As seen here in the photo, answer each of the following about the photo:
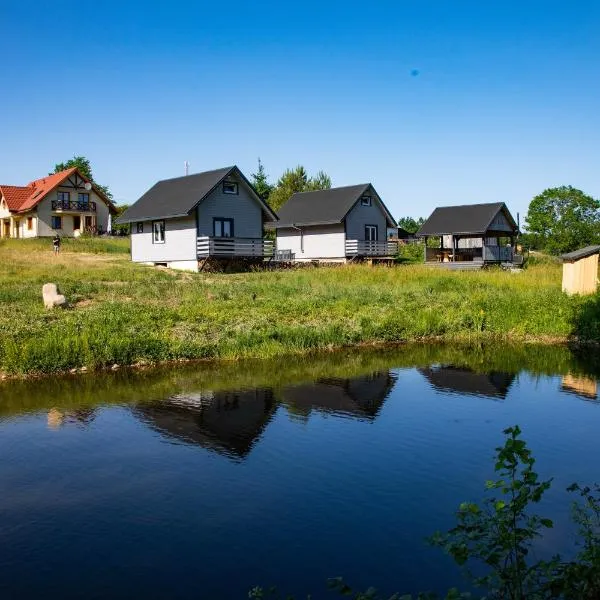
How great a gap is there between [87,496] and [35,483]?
1.02 m

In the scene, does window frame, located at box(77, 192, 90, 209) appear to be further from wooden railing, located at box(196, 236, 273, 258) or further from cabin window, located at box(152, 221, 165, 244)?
wooden railing, located at box(196, 236, 273, 258)

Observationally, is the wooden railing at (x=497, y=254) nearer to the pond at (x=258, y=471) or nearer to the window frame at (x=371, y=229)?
the window frame at (x=371, y=229)

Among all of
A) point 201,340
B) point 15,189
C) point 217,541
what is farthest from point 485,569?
point 15,189

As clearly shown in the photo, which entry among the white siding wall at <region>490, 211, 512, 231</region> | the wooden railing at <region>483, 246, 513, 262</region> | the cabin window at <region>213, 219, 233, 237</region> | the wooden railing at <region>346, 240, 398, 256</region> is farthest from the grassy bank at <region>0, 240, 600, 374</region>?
the white siding wall at <region>490, 211, 512, 231</region>

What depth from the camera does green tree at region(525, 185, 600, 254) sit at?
8175 cm

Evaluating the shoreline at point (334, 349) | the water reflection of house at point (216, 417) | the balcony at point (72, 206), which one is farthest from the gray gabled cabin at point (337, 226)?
the water reflection of house at point (216, 417)

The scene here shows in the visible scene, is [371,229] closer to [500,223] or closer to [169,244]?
[500,223]

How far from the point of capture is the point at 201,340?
58.7 feet

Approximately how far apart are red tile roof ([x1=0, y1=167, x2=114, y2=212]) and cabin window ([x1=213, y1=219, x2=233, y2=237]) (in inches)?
1114

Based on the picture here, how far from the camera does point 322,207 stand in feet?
163

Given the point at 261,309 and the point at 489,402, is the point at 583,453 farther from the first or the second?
the point at 261,309

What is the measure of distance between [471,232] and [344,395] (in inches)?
1536

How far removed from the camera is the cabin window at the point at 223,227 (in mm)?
40281

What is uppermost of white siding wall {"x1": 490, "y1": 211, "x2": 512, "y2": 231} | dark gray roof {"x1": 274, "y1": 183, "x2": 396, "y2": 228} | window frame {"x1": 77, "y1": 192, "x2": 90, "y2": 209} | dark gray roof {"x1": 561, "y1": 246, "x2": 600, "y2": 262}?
window frame {"x1": 77, "y1": 192, "x2": 90, "y2": 209}
